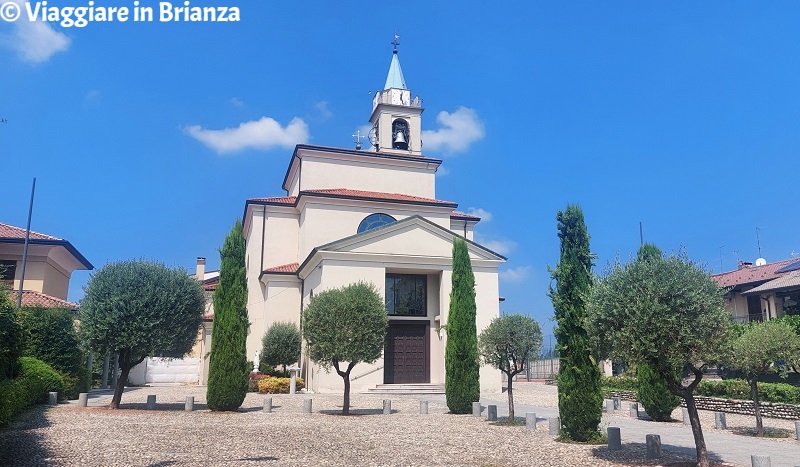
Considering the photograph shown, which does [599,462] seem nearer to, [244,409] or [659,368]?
[659,368]

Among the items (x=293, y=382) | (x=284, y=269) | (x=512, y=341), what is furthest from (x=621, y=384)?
(x=284, y=269)

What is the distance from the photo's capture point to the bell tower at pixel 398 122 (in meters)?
38.1

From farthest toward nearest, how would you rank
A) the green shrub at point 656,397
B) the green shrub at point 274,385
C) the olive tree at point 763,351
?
the green shrub at point 274,385 < the green shrub at point 656,397 < the olive tree at point 763,351

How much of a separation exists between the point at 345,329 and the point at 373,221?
16240 millimetres

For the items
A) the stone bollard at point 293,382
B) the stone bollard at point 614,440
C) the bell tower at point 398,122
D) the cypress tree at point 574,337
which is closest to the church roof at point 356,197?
the bell tower at point 398,122

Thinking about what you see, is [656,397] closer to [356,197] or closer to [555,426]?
[555,426]

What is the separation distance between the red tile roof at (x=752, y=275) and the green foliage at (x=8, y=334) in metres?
34.4

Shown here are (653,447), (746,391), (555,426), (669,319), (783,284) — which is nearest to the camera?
(669,319)

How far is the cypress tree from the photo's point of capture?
12773 mm

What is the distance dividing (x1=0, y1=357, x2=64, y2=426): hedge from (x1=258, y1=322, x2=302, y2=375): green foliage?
35.0ft

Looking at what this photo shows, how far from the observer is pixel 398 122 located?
128ft

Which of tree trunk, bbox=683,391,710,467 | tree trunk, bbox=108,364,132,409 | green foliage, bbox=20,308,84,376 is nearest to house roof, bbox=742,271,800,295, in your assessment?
tree trunk, bbox=683,391,710,467

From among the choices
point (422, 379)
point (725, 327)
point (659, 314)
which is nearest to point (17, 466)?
point (659, 314)

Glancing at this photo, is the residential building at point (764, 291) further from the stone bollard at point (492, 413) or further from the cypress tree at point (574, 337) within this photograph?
the cypress tree at point (574, 337)
